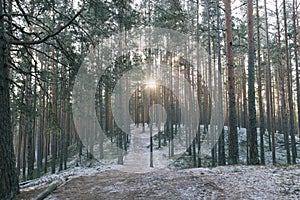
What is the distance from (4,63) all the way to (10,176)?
283 centimetres

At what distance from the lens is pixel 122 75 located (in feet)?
58.6

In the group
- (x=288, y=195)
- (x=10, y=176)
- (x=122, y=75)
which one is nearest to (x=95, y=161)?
(x=122, y=75)

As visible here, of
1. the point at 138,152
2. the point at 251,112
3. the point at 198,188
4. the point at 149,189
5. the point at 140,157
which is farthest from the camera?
the point at 138,152

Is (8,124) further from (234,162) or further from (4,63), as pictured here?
(234,162)

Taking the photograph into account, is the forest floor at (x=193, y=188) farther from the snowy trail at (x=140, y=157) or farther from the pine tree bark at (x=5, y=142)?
the snowy trail at (x=140, y=157)

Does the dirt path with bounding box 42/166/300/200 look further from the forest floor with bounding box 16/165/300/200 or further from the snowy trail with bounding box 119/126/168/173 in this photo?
the snowy trail with bounding box 119/126/168/173

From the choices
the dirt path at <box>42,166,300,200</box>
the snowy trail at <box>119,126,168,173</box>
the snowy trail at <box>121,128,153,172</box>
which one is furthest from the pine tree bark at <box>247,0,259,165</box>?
the snowy trail at <box>121,128,153,172</box>

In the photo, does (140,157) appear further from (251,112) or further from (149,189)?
(149,189)

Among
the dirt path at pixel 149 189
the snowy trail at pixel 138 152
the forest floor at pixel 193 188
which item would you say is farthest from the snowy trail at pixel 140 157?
the forest floor at pixel 193 188

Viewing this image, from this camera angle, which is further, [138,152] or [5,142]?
[138,152]

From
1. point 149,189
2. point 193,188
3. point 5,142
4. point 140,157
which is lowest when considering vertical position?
point 140,157

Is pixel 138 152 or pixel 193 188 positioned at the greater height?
pixel 193 188

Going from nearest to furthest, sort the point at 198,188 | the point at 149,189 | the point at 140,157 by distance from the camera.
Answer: the point at 198,188, the point at 149,189, the point at 140,157

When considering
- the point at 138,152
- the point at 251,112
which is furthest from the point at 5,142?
the point at 138,152
